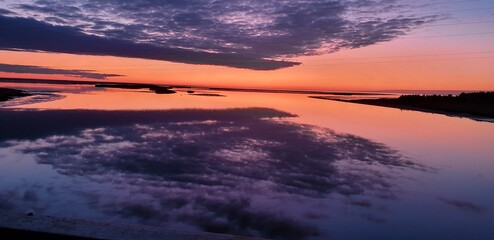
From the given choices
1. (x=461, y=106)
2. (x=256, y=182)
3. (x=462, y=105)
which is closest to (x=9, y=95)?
(x=256, y=182)

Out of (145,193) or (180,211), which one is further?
(145,193)

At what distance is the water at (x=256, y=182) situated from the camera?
22.1ft

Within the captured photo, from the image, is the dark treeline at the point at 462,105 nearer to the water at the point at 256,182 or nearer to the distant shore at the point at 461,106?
the distant shore at the point at 461,106

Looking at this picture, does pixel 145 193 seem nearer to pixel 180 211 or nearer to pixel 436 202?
pixel 180 211

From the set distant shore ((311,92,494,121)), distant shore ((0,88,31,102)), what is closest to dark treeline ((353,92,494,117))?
distant shore ((311,92,494,121))

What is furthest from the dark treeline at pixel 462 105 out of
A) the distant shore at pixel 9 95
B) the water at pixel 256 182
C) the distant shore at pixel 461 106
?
the distant shore at pixel 9 95

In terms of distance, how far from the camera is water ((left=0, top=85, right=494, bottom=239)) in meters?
6.74

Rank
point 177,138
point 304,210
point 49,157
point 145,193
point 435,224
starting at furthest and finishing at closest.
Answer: point 177,138
point 49,157
point 145,193
point 304,210
point 435,224

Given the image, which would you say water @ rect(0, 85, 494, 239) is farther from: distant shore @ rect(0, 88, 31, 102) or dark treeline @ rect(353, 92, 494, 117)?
dark treeline @ rect(353, 92, 494, 117)

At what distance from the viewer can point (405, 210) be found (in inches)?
299

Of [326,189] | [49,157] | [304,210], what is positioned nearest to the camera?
[304,210]

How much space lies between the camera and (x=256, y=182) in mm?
9336

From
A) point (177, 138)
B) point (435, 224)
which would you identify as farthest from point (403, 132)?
point (435, 224)

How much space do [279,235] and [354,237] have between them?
1.17m
